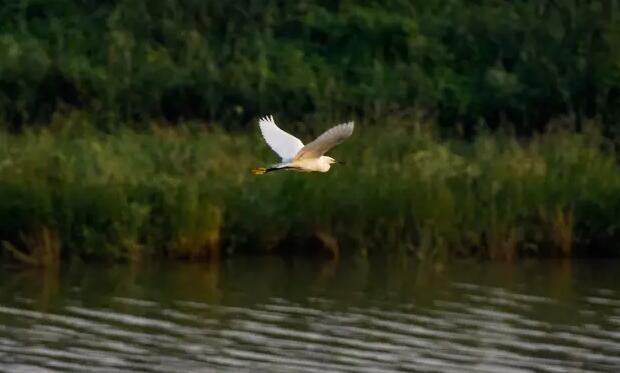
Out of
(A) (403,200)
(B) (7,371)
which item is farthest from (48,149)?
(B) (7,371)

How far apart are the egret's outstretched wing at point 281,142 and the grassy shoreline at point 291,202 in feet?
6.01

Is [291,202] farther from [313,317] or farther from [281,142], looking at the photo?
[281,142]

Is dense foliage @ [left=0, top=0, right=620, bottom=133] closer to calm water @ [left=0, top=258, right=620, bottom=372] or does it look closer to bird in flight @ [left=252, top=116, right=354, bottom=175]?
calm water @ [left=0, top=258, right=620, bottom=372]

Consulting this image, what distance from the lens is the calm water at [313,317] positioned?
10.4 m

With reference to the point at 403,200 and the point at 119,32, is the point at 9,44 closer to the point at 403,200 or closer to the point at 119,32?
the point at 119,32

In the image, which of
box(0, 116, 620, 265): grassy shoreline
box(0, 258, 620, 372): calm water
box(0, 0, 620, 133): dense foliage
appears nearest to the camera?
box(0, 258, 620, 372): calm water

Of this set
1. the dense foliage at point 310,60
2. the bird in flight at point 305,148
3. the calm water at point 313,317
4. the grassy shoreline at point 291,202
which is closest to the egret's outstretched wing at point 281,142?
the bird in flight at point 305,148

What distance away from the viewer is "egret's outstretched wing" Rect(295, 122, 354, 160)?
31.8ft

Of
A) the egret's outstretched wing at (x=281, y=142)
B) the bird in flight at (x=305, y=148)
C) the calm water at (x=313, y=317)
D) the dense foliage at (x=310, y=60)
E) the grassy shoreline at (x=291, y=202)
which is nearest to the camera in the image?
the bird in flight at (x=305, y=148)

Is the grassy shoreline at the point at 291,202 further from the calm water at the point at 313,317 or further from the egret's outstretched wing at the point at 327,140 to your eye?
the egret's outstretched wing at the point at 327,140

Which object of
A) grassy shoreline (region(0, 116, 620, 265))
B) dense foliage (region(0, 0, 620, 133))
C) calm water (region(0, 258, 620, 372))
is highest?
dense foliage (region(0, 0, 620, 133))

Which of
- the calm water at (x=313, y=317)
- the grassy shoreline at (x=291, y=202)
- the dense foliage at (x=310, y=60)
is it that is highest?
the dense foliage at (x=310, y=60)

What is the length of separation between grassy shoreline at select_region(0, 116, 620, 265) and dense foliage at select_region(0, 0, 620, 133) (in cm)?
265

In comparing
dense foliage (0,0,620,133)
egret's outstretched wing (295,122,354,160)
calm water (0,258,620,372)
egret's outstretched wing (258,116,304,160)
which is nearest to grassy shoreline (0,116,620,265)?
calm water (0,258,620,372)
